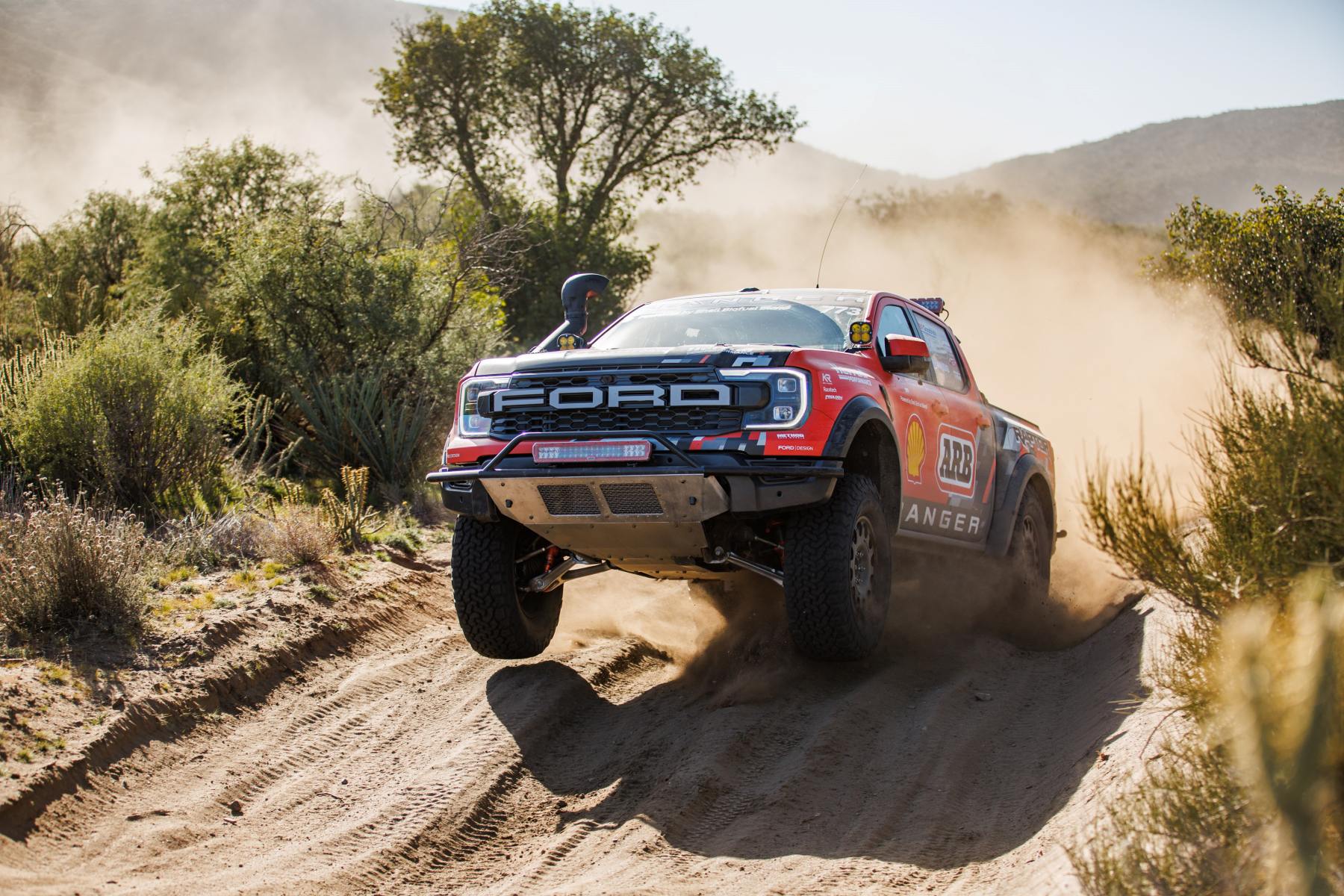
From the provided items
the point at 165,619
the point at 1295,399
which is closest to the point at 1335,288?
the point at 1295,399

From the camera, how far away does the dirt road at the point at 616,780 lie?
4.74 m

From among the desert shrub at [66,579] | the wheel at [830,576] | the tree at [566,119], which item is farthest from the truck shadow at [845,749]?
the tree at [566,119]

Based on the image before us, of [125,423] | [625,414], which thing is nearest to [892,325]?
[625,414]

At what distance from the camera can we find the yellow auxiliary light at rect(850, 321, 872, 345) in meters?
6.88

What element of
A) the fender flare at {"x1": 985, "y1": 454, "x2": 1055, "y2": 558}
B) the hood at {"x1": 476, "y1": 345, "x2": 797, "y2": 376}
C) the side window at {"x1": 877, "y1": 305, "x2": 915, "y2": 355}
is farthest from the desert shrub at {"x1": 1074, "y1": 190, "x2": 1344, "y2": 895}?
the hood at {"x1": 476, "y1": 345, "x2": 797, "y2": 376}

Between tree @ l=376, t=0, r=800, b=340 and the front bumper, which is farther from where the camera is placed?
tree @ l=376, t=0, r=800, b=340

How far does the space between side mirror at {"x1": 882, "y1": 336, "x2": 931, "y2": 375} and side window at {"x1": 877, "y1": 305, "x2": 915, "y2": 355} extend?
7 cm

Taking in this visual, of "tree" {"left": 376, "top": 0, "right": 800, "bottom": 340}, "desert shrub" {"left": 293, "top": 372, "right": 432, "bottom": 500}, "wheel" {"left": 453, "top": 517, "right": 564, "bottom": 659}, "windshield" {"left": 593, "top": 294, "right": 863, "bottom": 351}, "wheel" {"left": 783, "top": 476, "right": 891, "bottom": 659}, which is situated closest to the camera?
"wheel" {"left": 783, "top": 476, "right": 891, "bottom": 659}

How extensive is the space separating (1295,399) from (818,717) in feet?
9.12

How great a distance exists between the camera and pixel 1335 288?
4855 mm

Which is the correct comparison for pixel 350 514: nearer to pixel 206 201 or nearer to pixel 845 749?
pixel 845 749

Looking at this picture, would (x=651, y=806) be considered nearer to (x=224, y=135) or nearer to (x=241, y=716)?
(x=241, y=716)

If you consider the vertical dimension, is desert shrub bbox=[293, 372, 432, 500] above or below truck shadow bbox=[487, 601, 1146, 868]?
above

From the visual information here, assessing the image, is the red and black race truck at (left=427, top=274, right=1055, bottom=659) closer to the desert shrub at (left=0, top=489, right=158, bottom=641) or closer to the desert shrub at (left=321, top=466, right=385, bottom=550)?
the desert shrub at (left=0, top=489, right=158, bottom=641)
